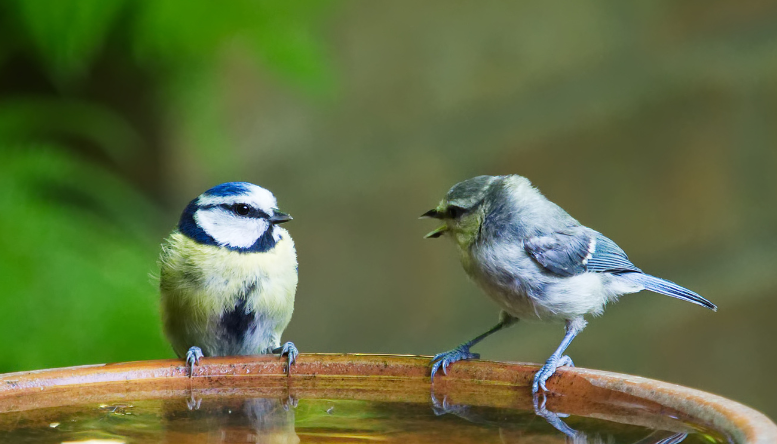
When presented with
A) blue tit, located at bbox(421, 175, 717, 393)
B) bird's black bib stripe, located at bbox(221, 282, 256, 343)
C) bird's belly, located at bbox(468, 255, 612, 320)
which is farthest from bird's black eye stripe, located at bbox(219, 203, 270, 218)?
bird's belly, located at bbox(468, 255, 612, 320)

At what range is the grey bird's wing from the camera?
1907 millimetres

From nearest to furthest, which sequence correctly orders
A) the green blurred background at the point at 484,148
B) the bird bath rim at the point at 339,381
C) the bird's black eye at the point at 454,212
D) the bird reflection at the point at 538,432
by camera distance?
the bird reflection at the point at 538,432, the bird bath rim at the point at 339,381, the bird's black eye at the point at 454,212, the green blurred background at the point at 484,148

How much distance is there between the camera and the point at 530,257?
1.90 metres

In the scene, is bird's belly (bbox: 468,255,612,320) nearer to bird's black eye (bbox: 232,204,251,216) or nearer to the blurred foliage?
bird's black eye (bbox: 232,204,251,216)

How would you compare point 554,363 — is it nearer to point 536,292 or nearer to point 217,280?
point 536,292

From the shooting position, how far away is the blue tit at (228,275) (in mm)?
1915

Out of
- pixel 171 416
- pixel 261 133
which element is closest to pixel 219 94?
pixel 261 133

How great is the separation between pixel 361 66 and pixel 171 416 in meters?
2.19

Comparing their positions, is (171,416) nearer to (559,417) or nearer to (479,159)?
(559,417)

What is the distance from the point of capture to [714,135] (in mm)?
3637

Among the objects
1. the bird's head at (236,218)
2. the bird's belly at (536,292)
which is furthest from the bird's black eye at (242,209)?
the bird's belly at (536,292)

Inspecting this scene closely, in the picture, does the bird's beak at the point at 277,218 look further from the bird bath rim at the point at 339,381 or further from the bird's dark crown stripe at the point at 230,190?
the bird bath rim at the point at 339,381

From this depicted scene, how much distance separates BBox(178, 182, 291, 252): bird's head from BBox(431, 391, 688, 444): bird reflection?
0.66 metres

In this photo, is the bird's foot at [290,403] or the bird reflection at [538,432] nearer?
the bird reflection at [538,432]
